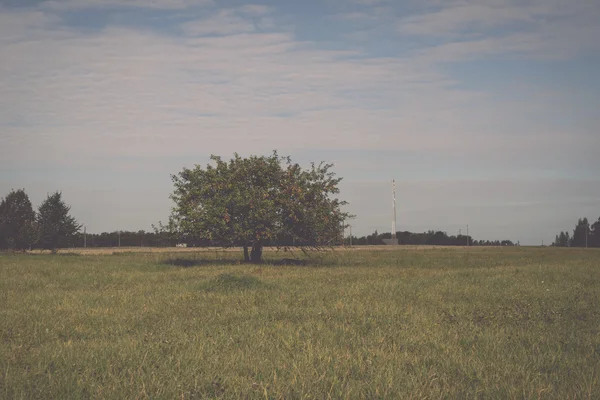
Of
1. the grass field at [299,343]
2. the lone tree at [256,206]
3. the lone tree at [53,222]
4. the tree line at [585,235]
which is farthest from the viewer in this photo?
the tree line at [585,235]

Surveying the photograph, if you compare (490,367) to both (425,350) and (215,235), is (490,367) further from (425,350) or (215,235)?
(215,235)

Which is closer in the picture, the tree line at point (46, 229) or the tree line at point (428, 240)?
the tree line at point (46, 229)

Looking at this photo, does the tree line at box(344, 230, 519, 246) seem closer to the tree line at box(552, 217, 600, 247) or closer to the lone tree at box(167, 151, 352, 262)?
the tree line at box(552, 217, 600, 247)

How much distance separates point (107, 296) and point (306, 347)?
9.13 meters

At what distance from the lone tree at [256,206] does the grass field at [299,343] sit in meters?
15.7

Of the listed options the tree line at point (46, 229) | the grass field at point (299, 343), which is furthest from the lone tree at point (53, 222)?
the grass field at point (299, 343)

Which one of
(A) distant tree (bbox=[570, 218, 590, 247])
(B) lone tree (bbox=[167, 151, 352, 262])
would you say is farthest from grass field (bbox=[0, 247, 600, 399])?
(A) distant tree (bbox=[570, 218, 590, 247])

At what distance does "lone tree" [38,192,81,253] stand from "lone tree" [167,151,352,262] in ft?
146

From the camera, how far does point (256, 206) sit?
3325cm

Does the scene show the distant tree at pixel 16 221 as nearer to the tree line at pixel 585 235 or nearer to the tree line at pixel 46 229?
the tree line at pixel 46 229

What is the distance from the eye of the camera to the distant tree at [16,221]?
73.9 m

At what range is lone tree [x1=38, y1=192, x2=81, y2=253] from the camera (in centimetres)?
7206

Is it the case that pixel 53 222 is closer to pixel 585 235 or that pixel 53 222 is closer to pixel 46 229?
pixel 46 229

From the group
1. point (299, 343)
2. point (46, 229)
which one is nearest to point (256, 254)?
point (299, 343)
